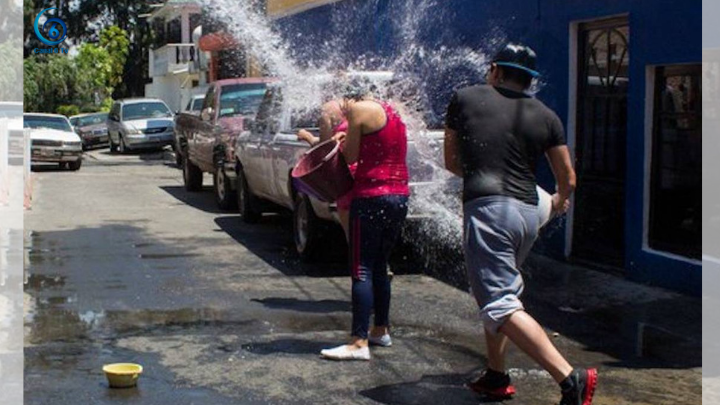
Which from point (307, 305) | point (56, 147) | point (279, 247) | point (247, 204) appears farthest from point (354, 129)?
point (56, 147)

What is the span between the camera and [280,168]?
12.2 meters

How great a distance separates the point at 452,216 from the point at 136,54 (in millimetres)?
55877

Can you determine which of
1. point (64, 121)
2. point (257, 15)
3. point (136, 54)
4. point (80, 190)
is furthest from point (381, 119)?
point (136, 54)

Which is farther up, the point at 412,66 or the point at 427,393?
the point at 412,66

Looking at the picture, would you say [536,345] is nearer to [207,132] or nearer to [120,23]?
[207,132]

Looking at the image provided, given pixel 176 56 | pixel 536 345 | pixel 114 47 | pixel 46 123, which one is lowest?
pixel 536 345

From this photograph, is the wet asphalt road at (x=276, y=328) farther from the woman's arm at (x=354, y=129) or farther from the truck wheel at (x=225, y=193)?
the truck wheel at (x=225, y=193)

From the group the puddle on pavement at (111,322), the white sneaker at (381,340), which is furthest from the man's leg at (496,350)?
the puddle on pavement at (111,322)

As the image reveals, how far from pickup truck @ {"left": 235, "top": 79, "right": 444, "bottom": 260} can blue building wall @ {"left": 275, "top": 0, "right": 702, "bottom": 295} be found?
5.56 feet

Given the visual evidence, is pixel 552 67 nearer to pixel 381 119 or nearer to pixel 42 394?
pixel 381 119

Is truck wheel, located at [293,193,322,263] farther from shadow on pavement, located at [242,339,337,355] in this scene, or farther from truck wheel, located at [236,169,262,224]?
shadow on pavement, located at [242,339,337,355]

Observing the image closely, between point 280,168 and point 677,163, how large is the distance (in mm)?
4346

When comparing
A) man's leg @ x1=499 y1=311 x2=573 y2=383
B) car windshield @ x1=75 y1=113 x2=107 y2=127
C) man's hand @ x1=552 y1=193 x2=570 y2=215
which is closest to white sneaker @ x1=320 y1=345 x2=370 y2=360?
man's leg @ x1=499 y1=311 x2=573 y2=383
